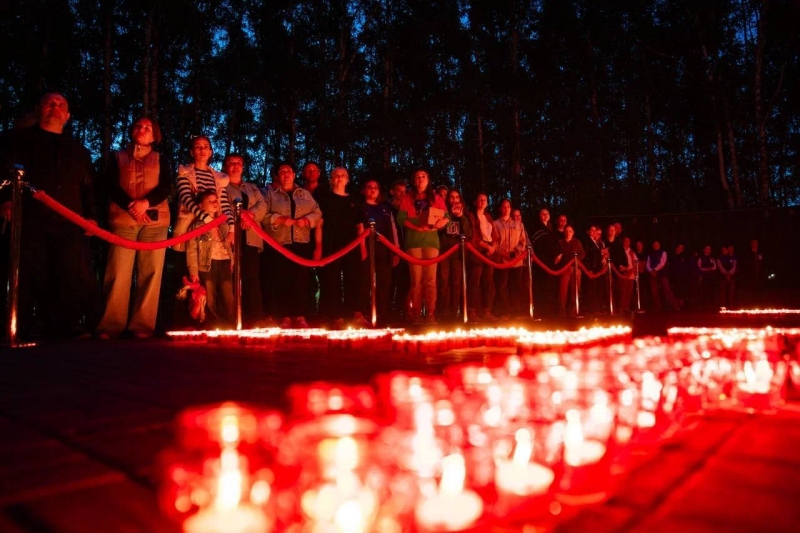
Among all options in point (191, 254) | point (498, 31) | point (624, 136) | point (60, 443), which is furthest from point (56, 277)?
point (624, 136)

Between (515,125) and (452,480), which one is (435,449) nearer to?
(452,480)

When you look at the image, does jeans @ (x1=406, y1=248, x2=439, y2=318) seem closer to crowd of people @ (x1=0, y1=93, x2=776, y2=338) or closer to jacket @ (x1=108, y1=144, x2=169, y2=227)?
crowd of people @ (x1=0, y1=93, x2=776, y2=338)

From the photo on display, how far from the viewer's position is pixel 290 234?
22.3 feet

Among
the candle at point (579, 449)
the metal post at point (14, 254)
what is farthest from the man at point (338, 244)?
the candle at point (579, 449)

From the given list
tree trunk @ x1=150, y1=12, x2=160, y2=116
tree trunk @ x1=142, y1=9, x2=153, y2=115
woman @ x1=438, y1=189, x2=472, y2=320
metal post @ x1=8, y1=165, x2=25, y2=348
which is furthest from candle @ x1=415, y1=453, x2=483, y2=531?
tree trunk @ x1=150, y1=12, x2=160, y2=116

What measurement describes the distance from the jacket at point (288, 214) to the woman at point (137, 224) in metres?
1.35

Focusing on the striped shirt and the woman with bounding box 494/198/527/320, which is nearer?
the striped shirt

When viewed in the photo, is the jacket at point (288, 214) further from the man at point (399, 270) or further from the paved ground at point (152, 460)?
the paved ground at point (152, 460)

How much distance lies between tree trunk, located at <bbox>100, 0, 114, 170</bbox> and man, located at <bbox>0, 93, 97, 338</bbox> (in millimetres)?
9674

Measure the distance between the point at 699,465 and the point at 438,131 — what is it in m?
19.4

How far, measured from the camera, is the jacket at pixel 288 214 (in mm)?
6758

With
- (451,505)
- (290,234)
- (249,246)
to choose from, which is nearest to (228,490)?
(451,505)

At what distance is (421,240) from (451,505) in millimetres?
6840

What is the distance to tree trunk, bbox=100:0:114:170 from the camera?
13977 millimetres
